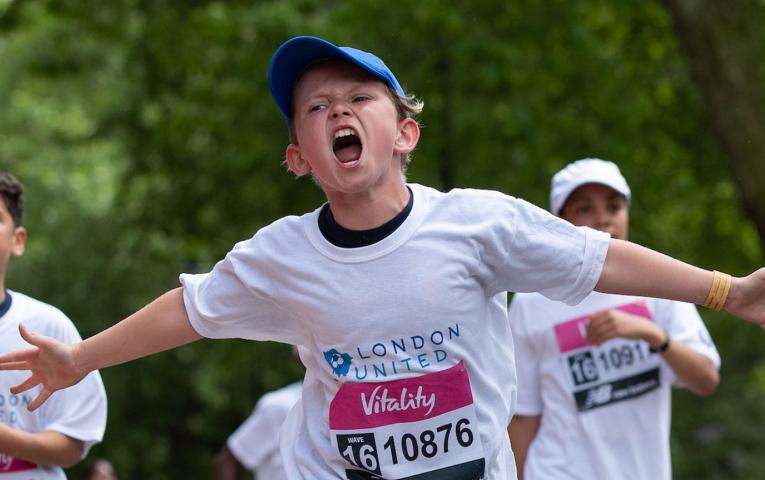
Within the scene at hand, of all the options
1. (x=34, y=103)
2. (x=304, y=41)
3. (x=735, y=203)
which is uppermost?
(x=34, y=103)

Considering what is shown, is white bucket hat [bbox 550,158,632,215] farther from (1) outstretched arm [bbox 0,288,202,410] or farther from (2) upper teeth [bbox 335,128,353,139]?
(1) outstretched arm [bbox 0,288,202,410]

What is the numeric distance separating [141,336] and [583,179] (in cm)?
275

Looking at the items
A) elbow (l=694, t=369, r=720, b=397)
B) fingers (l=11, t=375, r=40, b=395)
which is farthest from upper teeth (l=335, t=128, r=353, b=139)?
elbow (l=694, t=369, r=720, b=397)

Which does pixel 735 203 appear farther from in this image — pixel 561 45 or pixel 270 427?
pixel 270 427

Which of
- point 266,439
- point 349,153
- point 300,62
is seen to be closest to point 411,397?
point 349,153

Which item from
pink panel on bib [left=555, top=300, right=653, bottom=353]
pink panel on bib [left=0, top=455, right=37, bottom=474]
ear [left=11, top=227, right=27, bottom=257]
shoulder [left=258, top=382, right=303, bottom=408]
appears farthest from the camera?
shoulder [left=258, top=382, right=303, bottom=408]

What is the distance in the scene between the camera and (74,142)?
19.7 metres

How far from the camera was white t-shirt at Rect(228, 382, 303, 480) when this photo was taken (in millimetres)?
9453

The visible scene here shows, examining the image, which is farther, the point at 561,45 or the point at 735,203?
the point at 735,203

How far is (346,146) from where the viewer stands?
423cm

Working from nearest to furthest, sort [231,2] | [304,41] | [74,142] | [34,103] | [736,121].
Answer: [304,41]
[736,121]
[231,2]
[74,142]
[34,103]

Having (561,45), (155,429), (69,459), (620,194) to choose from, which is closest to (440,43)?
(561,45)

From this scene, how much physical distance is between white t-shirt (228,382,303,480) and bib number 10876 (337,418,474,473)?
525cm

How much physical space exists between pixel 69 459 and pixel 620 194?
2.77 meters
